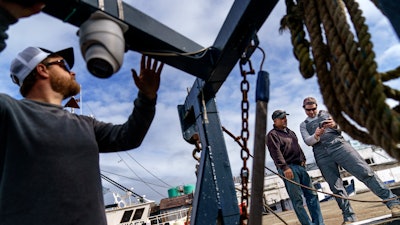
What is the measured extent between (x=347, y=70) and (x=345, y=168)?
130 inches

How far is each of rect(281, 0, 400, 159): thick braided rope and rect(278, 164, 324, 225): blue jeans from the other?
2941mm

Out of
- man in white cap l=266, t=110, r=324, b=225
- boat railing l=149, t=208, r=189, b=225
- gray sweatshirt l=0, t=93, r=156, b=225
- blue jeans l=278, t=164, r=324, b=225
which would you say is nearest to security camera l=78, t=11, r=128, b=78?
gray sweatshirt l=0, t=93, r=156, b=225

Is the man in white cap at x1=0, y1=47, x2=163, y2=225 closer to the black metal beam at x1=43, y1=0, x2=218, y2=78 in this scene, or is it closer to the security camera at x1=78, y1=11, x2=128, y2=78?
the black metal beam at x1=43, y1=0, x2=218, y2=78

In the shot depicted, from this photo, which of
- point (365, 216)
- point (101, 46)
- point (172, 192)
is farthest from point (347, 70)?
point (172, 192)

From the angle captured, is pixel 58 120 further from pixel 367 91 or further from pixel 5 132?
pixel 367 91

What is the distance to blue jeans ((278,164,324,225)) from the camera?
3.79 m

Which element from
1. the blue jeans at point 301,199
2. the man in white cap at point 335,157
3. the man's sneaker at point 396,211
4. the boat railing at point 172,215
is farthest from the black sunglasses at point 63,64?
the boat railing at point 172,215

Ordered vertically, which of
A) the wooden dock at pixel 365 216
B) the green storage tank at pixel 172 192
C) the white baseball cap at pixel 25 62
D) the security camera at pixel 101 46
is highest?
the green storage tank at pixel 172 192

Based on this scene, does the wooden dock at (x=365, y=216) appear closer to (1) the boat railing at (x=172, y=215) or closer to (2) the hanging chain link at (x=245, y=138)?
(2) the hanging chain link at (x=245, y=138)

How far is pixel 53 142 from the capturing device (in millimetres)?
1627

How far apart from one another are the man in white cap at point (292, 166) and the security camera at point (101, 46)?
2.90 m

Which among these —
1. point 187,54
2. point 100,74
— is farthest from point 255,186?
point 187,54

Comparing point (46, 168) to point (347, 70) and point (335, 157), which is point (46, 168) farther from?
point (335, 157)

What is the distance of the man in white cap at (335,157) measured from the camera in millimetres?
3695
